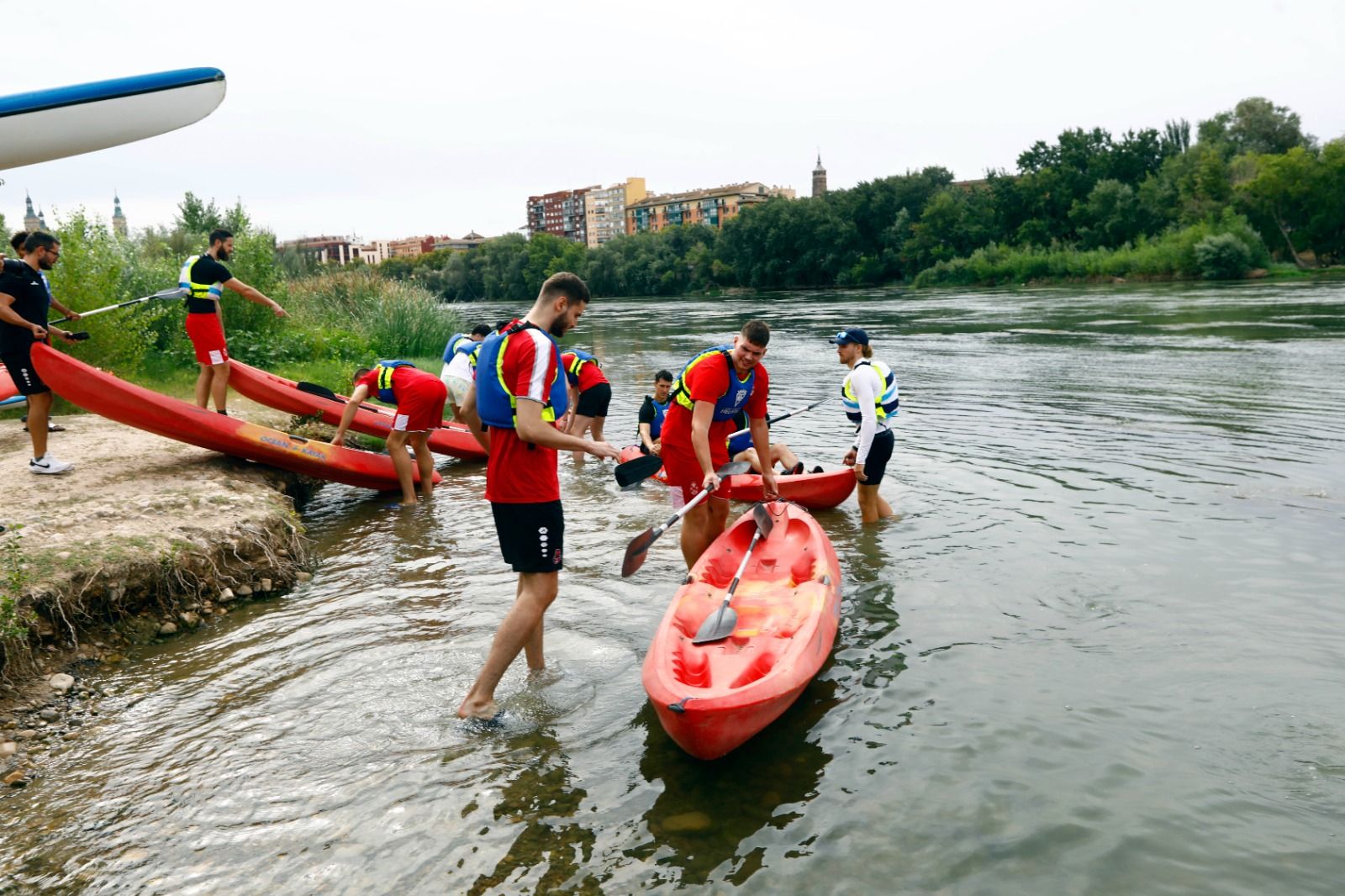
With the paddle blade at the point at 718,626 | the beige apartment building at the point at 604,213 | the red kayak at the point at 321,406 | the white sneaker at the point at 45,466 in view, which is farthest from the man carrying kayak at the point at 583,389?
the beige apartment building at the point at 604,213

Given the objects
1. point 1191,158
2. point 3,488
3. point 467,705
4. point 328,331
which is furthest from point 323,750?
point 1191,158

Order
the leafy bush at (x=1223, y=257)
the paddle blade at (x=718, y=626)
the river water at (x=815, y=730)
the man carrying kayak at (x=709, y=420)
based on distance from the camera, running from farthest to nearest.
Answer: the leafy bush at (x=1223, y=257)
the man carrying kayak at (x=709, y=420)
the paddle blade at (x=718, y=626)
the river water at (x=815, y=730)

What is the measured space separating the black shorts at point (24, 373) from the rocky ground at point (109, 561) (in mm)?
586

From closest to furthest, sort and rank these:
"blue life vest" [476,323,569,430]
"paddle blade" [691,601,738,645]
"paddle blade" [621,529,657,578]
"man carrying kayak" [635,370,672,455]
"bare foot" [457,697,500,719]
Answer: "blue life vest" [476,323,569,430], "bare foot" [457,697,500,719], "paddle blade" [691,601,738,645], "paddle blade" [621,529,657,578], "man carrying kayak" [635,370,672,455]

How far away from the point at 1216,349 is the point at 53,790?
1867cm

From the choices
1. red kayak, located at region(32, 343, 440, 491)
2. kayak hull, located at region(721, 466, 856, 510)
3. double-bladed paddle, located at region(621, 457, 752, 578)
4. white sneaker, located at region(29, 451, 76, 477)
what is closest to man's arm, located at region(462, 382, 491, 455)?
double-bladed paddle, located at region(621, 457, 752, 578)

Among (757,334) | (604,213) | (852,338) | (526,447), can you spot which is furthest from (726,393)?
(604,213)

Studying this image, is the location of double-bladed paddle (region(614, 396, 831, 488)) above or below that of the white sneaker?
above

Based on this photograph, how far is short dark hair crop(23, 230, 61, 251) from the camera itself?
7047mm

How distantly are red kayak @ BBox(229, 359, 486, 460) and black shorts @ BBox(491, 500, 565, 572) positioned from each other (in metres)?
4.84

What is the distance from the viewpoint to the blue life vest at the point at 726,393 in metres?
5.60

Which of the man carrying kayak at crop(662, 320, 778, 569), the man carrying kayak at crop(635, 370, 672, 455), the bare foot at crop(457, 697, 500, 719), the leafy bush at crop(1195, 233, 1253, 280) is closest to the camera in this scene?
the bare foot at crop(457, 697, 500, 719)

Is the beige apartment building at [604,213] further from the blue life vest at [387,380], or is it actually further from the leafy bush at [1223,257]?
the blue life vest at [387,380]

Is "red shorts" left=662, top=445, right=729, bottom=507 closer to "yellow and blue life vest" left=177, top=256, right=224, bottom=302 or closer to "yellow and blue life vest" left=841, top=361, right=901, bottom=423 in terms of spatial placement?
"yellow and blue life vest" left=841, top=361, right=901, bottom=423
